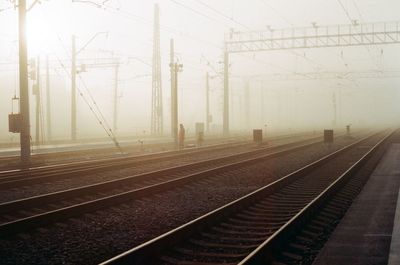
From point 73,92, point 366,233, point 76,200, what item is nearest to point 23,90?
point 76,200

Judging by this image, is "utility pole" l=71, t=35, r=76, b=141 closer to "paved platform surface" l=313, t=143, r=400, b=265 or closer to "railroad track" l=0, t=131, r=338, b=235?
"railroad track" l=0, t=131, r=338, b=235

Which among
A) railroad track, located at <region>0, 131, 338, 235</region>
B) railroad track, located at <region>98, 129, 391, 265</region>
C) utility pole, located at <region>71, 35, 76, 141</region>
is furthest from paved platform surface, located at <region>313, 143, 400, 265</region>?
utility pole, located at <region>71, 35, 76, 141</region>

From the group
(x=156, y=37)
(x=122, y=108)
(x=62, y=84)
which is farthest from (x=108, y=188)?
(x=122, y=108)

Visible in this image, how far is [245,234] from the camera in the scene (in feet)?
29.5

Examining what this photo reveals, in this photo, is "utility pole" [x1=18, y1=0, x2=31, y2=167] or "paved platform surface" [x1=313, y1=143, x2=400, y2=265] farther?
"utility pole" [x1=18, y1=0, x2=31, y2=167]

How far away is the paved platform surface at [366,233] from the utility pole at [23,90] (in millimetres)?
13126

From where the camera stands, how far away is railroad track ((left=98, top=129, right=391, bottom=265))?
7.26 metres

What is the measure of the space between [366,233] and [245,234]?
2.10 metres

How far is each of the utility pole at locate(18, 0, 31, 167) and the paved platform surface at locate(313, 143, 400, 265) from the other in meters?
13.1

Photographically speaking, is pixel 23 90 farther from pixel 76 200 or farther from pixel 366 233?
pixel 366 233

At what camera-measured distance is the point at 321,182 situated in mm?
16312

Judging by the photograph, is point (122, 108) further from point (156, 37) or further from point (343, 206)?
point (343, 206)

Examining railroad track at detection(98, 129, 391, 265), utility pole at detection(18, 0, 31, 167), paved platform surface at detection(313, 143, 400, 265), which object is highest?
utility pole at detection(18, 0, 31, 167)

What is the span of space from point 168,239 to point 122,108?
182 meters
